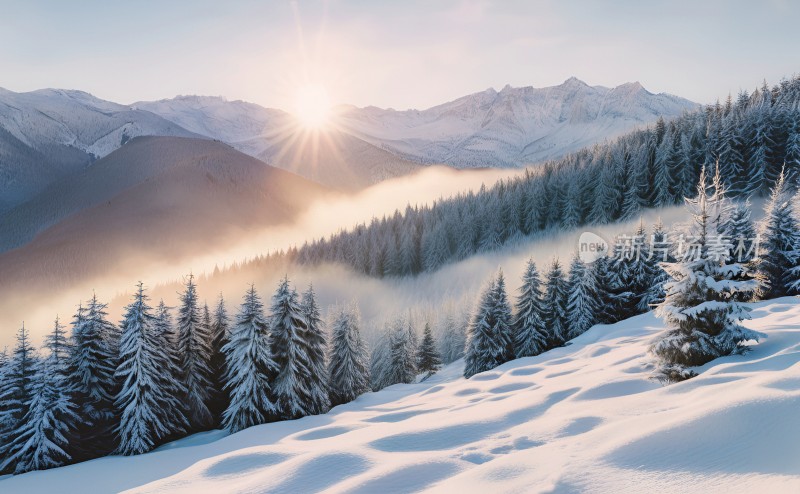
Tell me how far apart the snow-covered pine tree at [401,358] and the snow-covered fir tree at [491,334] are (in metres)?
14.2

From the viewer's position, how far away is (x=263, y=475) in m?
9.99

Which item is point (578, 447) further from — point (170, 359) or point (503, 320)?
point (503, 320)

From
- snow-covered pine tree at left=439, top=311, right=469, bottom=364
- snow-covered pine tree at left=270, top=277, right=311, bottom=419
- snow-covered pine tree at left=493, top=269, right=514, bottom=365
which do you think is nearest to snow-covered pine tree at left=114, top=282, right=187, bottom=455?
snow-covered pine tree at left=270, top=277, right=311, bottom=419

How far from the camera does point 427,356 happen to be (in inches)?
2320

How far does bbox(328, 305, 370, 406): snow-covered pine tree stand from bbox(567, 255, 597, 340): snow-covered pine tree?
18470 mm

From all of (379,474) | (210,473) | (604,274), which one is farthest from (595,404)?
(604,274)

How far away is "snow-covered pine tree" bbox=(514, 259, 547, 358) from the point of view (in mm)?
37750

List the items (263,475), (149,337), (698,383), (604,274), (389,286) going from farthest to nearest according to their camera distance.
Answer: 1. (389,286)
2. (604,274)
3. (149,337)
4. (698,383)
5. (263,475)

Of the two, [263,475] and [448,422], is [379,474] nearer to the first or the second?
[263,475]

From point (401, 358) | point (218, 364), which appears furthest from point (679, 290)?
point (401, 358)

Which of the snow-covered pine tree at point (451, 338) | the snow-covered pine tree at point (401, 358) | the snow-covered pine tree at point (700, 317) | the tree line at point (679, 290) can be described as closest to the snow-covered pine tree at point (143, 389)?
the tree line at point (679, 290)

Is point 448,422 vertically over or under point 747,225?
under

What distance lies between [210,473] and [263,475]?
2.30 m

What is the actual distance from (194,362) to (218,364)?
3139mm
